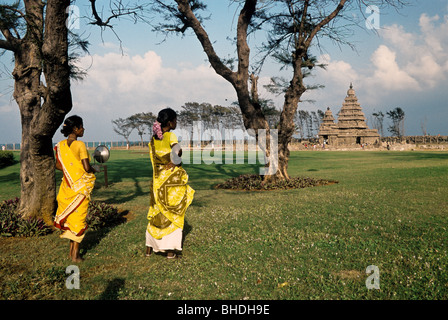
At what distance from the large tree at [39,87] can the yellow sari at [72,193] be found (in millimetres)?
1142

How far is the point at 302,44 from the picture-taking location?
1263 centimetres

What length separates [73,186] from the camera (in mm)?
4566

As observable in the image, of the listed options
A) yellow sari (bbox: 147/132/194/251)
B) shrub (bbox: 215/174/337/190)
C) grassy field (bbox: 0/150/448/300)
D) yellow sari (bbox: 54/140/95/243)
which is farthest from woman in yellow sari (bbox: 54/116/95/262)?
shrub (bbox: 215/174/337/190)

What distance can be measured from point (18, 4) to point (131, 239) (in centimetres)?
566

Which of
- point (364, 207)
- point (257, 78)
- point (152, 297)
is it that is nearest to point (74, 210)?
point (152, 297)

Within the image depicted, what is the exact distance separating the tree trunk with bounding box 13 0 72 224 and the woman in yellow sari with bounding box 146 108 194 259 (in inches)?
73.9

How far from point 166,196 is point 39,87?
3024mm

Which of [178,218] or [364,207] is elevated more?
[178,218]

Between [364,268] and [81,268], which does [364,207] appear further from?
[81,268]

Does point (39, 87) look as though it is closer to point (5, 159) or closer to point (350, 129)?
point (5, 159)

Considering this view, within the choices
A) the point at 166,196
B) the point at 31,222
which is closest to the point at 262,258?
the point at 166,196

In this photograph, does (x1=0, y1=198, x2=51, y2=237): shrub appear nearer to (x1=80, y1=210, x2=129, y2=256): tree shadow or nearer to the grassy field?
the grassy field

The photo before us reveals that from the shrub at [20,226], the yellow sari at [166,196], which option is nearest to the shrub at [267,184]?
the shrub at [20,226]

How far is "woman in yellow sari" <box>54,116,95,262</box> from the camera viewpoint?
14.9 feet
